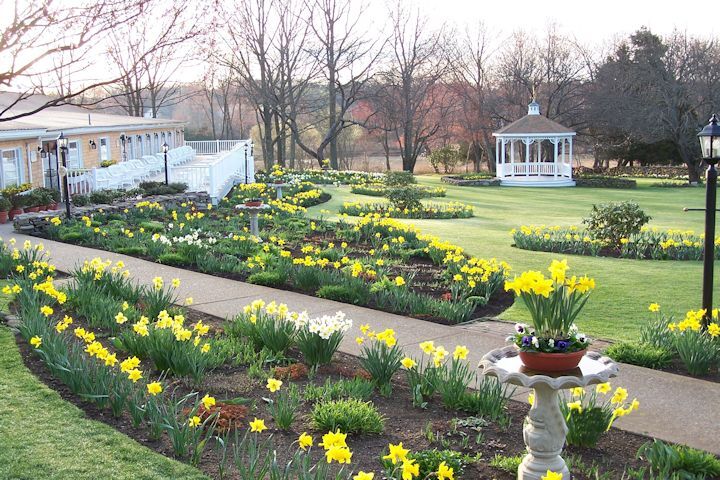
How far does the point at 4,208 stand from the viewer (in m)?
16.8

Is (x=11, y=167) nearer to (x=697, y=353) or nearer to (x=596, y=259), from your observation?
(x=596, y=259)

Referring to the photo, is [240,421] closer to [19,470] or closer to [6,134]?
[19,470]

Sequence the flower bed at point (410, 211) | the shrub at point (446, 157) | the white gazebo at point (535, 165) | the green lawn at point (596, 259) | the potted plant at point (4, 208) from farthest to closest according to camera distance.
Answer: the shrub at point (446, 157) < the white gazebo at point (535, 165) < the flower bed at point (410, 211) < the potted plant at point (4, 208) < the green lawn at point (596, 259)

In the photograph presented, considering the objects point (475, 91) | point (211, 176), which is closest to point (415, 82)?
point (475, 91)

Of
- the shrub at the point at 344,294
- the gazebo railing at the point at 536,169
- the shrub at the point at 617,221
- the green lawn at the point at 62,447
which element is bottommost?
the green lawn at the point at 62,447

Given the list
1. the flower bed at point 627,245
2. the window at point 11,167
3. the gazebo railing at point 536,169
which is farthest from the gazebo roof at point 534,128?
the flower bed at point 627,245

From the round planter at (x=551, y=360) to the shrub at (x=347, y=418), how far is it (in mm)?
1310

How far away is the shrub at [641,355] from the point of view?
6.34 meters

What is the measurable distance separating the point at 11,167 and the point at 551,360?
65.3 feet

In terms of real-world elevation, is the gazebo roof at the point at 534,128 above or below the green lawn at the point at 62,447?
above

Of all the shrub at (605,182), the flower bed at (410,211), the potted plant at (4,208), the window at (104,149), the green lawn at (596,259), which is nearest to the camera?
the green lawn at (596,259)

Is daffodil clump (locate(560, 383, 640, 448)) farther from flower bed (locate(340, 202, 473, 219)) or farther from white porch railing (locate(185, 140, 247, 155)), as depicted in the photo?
white porch railing (locate(185, 140, 247, 155))

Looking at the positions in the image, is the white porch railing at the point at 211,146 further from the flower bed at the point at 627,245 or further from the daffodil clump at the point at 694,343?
the daffodil clump at the point at 694,343

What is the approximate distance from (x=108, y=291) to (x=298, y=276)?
2.33 meters
